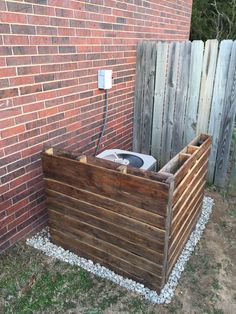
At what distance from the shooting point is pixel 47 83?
2393mm

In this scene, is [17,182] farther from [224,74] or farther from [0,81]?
[224,74]

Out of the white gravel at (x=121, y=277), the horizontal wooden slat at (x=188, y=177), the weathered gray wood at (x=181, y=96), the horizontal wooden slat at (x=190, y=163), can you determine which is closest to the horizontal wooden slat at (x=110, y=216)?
the horizontal wooden slat at (x=188, y=177)

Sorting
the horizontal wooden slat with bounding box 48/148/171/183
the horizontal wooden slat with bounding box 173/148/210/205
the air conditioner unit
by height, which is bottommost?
the air conditioner unit

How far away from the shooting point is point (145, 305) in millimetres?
1986

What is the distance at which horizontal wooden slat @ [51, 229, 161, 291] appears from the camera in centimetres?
207

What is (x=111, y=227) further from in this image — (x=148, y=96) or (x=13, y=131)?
(x=148, y=96)

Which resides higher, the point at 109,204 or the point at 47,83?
the point at 47,83

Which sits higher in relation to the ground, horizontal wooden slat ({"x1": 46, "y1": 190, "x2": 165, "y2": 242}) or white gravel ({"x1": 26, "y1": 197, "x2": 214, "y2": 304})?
horizontal wooden slat ({"x1": 46, "y1": 190, "x2": 165, "y2": 242})

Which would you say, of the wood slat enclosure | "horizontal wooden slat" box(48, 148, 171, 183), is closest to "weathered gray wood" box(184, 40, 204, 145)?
the wood slat enclosure

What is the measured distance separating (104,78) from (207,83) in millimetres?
1217

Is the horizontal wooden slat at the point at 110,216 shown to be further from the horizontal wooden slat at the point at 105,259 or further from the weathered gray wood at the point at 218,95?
the weathered gray wood at the point at 218,95

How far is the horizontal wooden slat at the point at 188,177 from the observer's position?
6.30 feet

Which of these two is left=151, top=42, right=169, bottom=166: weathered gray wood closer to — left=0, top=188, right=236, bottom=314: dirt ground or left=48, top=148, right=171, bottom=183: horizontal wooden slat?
left=0, top=188, right=236, bottom=314: dirt ground

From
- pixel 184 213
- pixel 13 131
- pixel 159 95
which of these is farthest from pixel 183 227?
pixel 159 95
